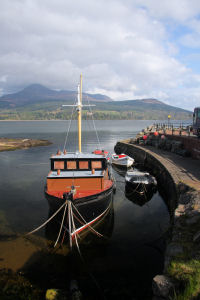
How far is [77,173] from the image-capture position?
55.8 ft

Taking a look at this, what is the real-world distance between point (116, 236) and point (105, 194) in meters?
3.00

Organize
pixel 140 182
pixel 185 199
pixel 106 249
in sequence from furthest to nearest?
pixel 140 182
pixel 185 199
pixel 106 249

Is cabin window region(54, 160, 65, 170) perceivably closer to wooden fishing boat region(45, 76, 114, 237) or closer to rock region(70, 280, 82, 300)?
wooden fishing boat region(45, 76, 114, 237)

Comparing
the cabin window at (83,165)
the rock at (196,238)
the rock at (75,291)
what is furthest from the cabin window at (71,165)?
the rock at (196,238)

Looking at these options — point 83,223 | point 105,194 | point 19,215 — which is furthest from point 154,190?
point 19,215

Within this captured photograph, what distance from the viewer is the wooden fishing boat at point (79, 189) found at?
13750 mm

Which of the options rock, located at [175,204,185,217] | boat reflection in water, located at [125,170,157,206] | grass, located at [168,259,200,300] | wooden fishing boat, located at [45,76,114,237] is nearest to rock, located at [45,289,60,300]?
wooden fishing boat, located at [45,76,114,237]

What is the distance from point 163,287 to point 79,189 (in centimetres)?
980

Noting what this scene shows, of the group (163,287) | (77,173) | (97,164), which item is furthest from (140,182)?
(163,287)

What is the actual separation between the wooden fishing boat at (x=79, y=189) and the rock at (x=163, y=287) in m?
6.71

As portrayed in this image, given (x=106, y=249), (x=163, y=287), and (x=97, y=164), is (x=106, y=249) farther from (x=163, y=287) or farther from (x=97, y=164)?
(x=97, y=164)

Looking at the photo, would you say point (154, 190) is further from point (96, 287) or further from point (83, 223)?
point (96, 287)

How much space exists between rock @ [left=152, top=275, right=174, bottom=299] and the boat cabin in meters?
9.09

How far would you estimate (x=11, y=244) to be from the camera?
13930 millimetres
